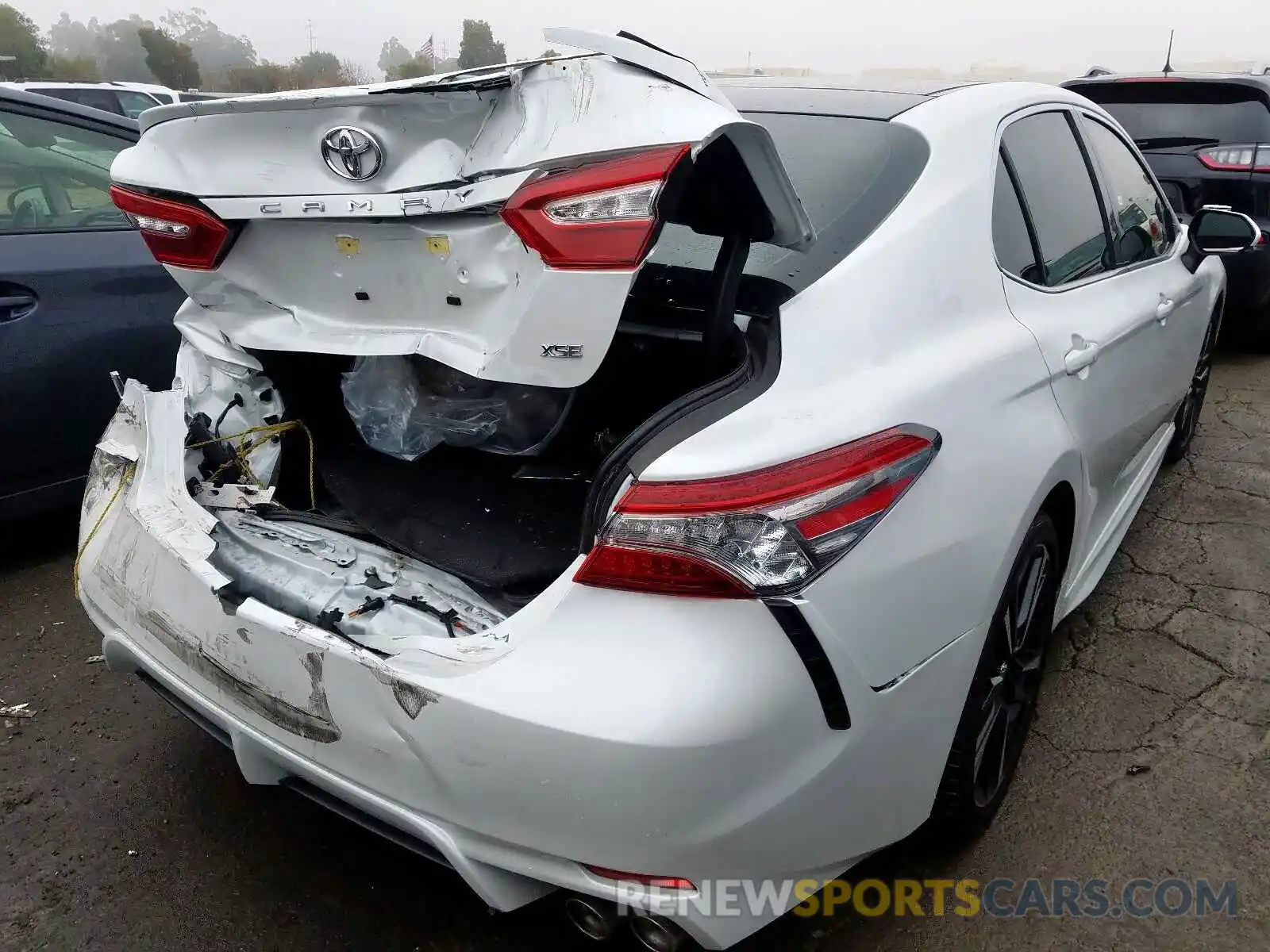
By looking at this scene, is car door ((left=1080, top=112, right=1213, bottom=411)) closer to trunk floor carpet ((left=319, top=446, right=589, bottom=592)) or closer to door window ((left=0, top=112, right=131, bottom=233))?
trunk floor carpet ((left=319, top=446, right=589, bottom=592))

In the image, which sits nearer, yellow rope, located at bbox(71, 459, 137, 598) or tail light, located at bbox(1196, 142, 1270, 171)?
yellow rope, located at bbox(71, 459, 137, 598)

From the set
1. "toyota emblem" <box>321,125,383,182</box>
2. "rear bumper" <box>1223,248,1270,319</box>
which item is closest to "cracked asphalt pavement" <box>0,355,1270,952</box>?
"toyota emblem" <box>321,125,383,182</box>

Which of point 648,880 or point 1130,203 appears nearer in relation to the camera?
point 648,880

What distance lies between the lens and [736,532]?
52.3 inches

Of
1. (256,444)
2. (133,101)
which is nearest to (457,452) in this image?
(256,444)

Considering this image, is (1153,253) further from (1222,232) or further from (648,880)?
(648,880)

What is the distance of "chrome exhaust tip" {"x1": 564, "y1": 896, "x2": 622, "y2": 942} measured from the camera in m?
1.46

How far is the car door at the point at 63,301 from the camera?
2934 mm

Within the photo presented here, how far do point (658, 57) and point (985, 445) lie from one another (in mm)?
861

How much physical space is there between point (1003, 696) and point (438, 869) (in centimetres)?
127

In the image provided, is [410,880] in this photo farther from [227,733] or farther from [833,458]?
[833,458]

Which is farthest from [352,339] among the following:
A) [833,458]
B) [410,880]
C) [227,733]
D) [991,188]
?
[991,188]

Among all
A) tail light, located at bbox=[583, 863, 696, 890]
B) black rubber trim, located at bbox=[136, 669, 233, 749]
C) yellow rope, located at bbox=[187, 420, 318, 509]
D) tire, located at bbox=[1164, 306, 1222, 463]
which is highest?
yellow rope, located at bbox=[187, 420, 318, 509]

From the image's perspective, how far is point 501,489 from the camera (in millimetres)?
2170
